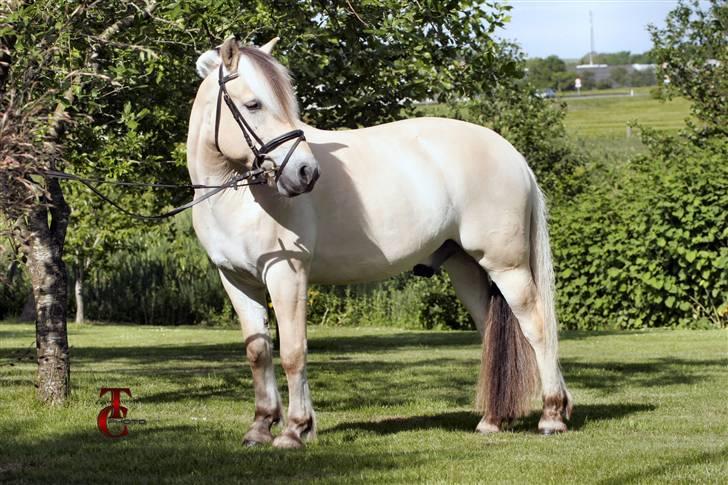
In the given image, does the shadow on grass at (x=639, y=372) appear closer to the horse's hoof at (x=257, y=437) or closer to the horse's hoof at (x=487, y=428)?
the horse's hoof at (x=487, y=428)

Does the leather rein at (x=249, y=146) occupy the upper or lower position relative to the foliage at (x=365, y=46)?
lower

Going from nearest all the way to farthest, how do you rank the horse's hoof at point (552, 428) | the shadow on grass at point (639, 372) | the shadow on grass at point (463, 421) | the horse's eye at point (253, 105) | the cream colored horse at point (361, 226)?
1. the horse's eye at point (253, 105)
2. the cream colored horse at point (361, 226)
3. the horse's hoof at point (552, 428)
4. the shadow on grass at point (463, 421)
5. the shadow on grass at point (639, 372)

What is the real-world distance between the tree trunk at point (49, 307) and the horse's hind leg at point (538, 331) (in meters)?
3.55

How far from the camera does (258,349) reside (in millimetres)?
7250

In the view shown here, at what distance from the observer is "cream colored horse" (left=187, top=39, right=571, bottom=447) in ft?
22.2

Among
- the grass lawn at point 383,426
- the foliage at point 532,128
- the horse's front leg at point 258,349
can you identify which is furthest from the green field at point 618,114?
the horse's front leg at point 258,349

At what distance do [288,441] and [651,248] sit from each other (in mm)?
12049

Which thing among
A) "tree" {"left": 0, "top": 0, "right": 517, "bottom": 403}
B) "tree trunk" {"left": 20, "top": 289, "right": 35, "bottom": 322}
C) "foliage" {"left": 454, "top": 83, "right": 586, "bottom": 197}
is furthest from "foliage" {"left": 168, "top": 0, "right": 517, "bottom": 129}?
"tree trunk" {"left": 20, "top": 289, "right": 35, "bottom": 322}

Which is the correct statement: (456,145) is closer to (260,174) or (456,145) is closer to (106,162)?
(260,174)

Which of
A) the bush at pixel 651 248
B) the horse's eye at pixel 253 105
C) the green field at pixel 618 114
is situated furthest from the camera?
the green field at pixel 618 114

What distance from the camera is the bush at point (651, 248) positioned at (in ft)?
56.7

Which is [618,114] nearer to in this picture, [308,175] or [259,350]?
[259,350]

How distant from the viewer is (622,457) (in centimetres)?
654

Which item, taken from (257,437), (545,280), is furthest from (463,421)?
(257,437)
